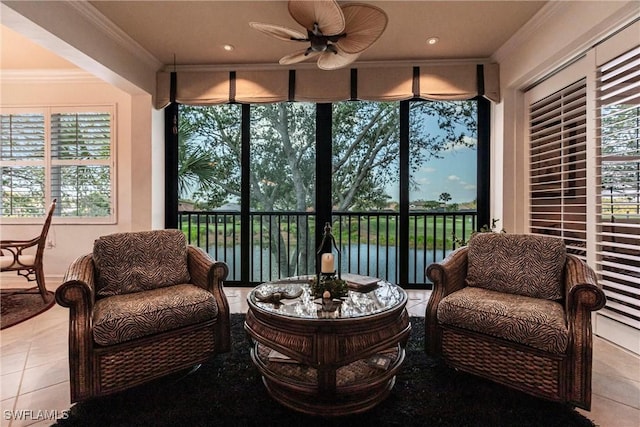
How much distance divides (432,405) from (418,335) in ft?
2.89

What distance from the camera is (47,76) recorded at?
3891 mm

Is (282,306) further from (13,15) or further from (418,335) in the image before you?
(13,15)

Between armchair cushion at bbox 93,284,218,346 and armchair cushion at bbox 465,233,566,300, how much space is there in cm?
180

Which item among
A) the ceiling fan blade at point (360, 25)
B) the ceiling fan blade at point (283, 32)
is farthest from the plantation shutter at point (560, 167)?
the ceiling fan blade at point (283, 32)

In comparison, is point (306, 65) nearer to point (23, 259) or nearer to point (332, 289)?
point (332, 289)

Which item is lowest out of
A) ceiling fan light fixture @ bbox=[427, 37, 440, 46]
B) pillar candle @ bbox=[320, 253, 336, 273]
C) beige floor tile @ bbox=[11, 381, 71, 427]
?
beige floor tile @ bbox=[11, 381, 71, 427]

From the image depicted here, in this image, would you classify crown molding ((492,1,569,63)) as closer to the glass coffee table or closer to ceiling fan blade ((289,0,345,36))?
ceiling fan blade ((289,0,345,36))

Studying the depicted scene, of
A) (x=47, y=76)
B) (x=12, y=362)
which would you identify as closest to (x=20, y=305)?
(x=12, y=362)

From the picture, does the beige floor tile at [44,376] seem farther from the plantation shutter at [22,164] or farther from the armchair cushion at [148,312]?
the plantation shutter at [22,164]

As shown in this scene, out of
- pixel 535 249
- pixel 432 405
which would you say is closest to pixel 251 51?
pixel 535 249

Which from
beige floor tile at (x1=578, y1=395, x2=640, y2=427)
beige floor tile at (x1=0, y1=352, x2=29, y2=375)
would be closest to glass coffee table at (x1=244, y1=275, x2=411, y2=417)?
beige floor tile at (x1=578, y1=395, x2=640, y2=427)

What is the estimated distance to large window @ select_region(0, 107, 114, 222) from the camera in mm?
3955

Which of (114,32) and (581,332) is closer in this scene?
(581,332)

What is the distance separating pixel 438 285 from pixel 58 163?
15.4ft
